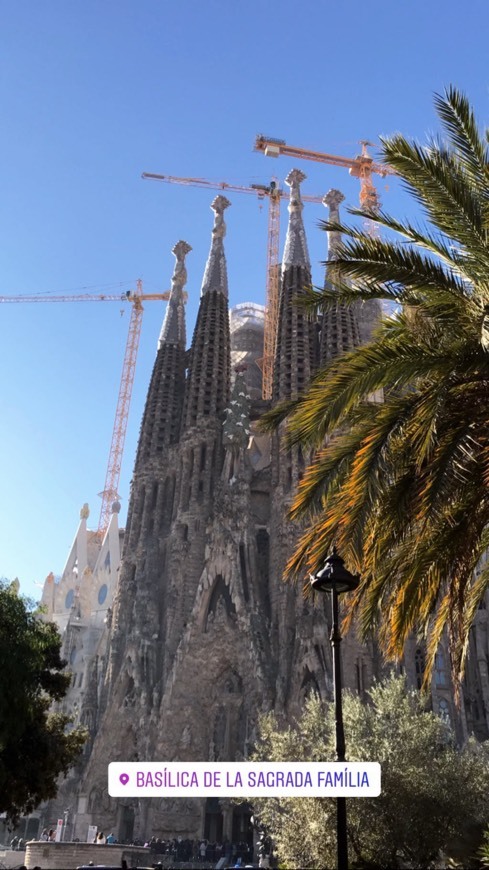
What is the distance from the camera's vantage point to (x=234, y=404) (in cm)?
3906

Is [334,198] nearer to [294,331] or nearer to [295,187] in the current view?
[295,187]

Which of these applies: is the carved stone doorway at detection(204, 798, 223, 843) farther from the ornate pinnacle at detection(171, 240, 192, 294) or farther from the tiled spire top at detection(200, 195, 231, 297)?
the ornate pinnacle at detection(171, 240, 192, 294)

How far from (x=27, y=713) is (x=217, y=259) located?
36141mm

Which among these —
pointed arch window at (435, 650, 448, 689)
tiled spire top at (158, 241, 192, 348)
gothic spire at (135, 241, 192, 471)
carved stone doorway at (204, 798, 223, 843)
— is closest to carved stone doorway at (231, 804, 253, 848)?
carved stone doorway at (204, 798, 223, 843)

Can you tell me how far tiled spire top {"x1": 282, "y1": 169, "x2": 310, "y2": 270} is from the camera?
4244cm

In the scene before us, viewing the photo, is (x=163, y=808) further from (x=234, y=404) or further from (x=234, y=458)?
(x=234, y=404)

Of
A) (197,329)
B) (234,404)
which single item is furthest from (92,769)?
(197,329)

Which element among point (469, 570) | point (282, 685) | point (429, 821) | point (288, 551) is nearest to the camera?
point (469, 570)

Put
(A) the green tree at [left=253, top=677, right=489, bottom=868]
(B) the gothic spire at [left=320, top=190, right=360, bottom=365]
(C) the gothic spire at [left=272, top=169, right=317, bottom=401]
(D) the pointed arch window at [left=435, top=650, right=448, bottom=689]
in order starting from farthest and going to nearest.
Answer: (B) the gothic spire at [left=320, top=190, right=360, bottom=365], (C) the gothic spire at [left=272, top=169, right=317, bottom=401], (D) the pointed arch window at [left=435, top=650, right=448, bottom=689], (A) the green tree at [left=253, top=677, right=489, bottom=868]

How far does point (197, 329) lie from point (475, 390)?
3634cm

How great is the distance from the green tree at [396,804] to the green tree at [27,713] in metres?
4.37

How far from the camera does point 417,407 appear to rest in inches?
297

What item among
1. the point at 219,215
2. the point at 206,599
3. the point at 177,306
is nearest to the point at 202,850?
the point at 206,599

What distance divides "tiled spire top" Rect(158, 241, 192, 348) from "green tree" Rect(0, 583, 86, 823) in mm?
31202
